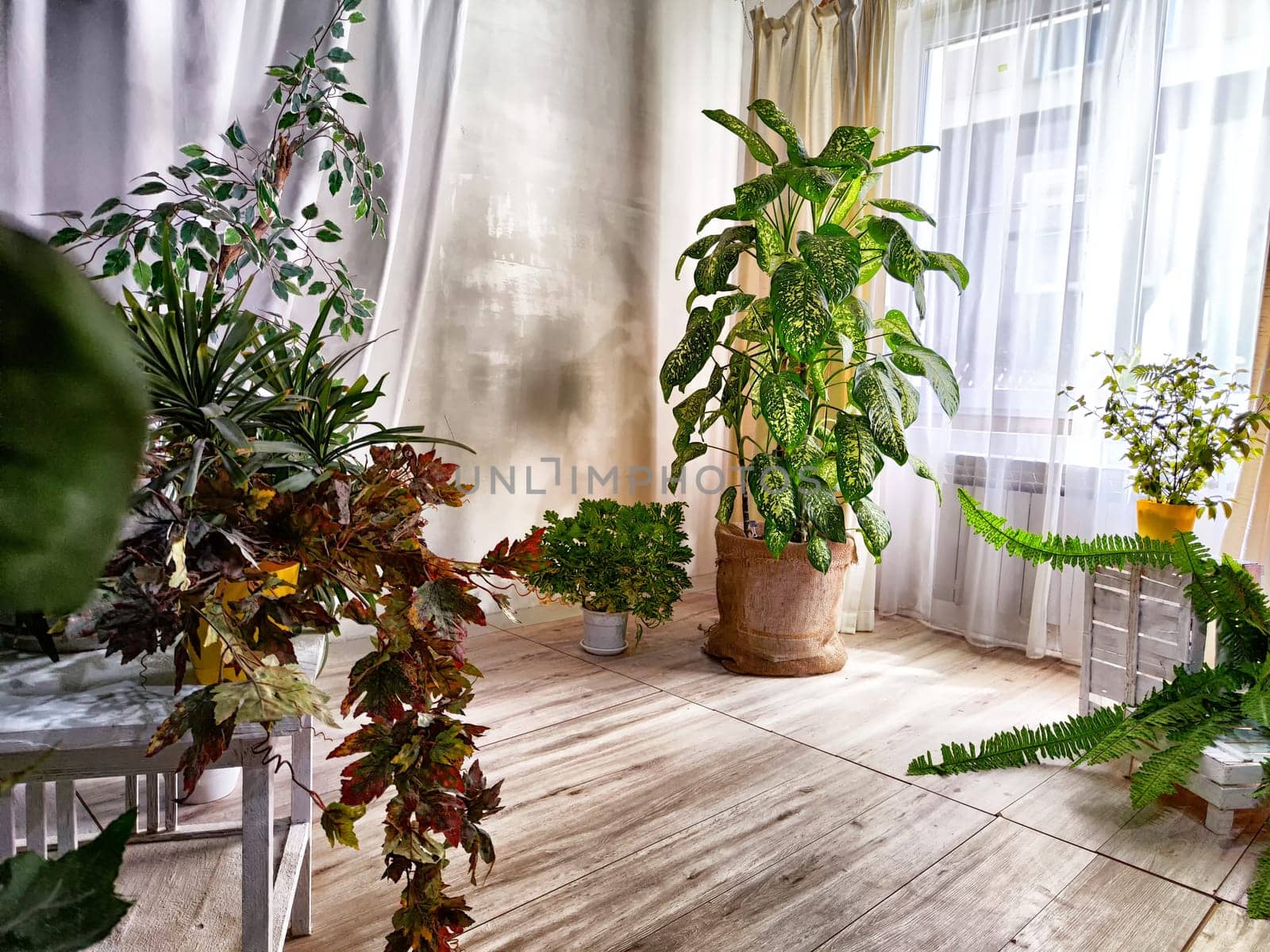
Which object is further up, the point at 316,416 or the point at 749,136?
the point at 749,136

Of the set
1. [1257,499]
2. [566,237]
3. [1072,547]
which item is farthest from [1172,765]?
[566,237]

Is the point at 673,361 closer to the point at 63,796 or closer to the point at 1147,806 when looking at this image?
the point at 1147,806

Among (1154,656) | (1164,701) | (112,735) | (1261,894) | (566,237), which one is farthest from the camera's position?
(566,237)

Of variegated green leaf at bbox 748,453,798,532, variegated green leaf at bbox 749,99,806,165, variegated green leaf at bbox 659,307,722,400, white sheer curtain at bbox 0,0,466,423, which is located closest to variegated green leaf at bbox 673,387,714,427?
variegated green leaf at bbox 659,307,722,400

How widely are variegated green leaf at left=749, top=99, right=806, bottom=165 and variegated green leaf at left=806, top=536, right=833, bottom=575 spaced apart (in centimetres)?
105

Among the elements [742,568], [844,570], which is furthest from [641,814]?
[844,570]

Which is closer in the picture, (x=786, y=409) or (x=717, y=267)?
Answer: (x=786, y=409)

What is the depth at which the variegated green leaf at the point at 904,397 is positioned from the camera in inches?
92.2

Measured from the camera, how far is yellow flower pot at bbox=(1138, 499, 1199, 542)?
2.07 metres

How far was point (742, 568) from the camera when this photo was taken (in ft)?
8.26

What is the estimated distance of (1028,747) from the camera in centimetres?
191

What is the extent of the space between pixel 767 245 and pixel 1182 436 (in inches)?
47.2

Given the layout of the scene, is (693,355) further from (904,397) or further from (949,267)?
(949,267)

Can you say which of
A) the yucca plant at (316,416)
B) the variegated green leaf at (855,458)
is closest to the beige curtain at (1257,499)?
the variegated green leaf at (855,458)
